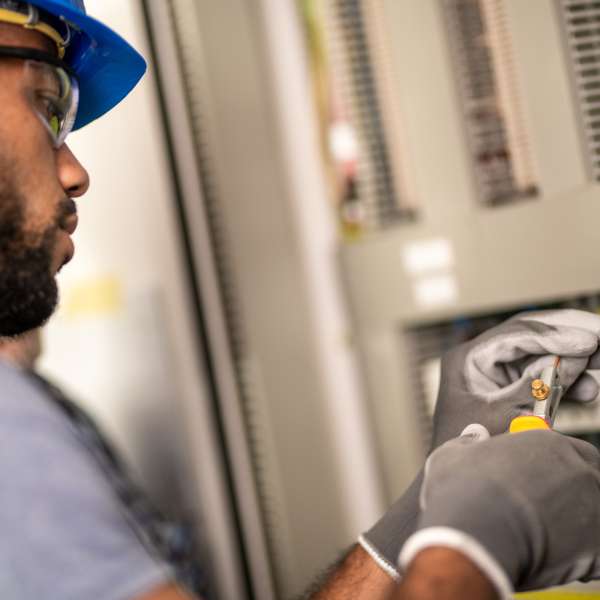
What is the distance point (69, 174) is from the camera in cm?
110

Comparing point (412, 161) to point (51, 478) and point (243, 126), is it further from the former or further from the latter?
point (51, 478)

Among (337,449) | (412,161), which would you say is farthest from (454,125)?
(337,449)

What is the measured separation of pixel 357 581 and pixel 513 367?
0.31 metres

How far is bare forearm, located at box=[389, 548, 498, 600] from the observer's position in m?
0.72

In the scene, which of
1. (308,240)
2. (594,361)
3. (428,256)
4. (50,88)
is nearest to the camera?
(594,361)

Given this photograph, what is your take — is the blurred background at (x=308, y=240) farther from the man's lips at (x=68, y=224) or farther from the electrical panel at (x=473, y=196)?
the man's lips at (x=68, y=224)

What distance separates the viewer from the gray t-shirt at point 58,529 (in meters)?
0.72

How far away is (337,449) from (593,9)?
0.86 metres

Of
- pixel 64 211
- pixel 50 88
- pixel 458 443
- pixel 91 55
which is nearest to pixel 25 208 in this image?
pixel 64 211

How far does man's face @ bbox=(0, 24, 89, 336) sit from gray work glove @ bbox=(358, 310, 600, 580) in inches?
18.5

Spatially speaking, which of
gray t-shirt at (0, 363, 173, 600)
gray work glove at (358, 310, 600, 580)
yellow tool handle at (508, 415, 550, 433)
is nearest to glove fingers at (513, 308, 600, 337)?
gray work glove at (358, 310, 600, 580)

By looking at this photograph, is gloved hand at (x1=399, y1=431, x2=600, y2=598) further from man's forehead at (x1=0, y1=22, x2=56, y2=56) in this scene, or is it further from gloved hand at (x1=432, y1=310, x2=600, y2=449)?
man's forehead at (x1=0, y1=22, x2=56, y2=56)

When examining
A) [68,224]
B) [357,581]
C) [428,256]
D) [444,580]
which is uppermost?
[68,224]

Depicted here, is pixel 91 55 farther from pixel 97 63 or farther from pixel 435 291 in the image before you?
pixel 435 291
